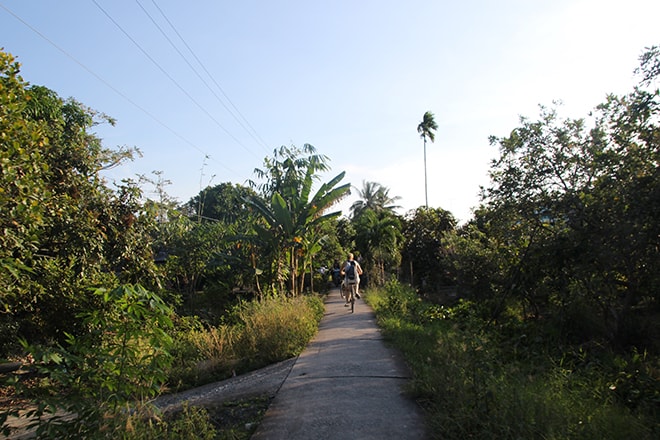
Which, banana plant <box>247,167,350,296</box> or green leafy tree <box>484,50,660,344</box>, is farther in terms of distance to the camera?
banana plant <box>247,167,350,296</box>

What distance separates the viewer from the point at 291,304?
35.3 feet

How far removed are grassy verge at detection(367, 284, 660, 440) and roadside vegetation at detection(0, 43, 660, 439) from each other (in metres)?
0.02

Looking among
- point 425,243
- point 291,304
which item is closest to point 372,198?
point 425,243

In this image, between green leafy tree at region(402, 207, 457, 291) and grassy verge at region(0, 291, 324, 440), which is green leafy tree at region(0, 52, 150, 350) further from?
green leafy tree at region(402, 207, 457, 291)

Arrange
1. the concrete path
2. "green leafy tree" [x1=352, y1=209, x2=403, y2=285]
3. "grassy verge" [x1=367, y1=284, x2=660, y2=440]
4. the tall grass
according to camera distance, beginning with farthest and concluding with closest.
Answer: "green leafy tree" [x1=352, y1=209, x2=403, y2=285] → the tall grass → the concrete path → "grassy verge" [x1=367, y1=284, x2=660, y2=440]

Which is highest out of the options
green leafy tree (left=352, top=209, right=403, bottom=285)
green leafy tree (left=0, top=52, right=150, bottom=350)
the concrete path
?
green leafy tree (left=352, top=209, right=403, bottom=285)

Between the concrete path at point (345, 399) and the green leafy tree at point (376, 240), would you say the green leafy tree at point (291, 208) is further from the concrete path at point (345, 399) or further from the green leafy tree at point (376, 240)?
the green leafy tree at point (376, 240)

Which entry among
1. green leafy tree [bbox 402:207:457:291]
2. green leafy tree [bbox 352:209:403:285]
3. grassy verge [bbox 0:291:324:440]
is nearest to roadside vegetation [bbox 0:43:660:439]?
grassy verge [bbox 0:291:324:440]

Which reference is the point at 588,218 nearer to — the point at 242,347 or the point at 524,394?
the point at 524,394

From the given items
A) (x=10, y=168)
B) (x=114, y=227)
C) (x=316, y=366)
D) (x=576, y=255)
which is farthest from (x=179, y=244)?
(x=576, y=255)

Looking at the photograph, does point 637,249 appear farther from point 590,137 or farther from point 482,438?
point 482,438

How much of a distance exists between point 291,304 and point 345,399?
567cm

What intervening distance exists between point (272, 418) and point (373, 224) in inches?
785

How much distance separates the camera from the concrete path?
432 cm
